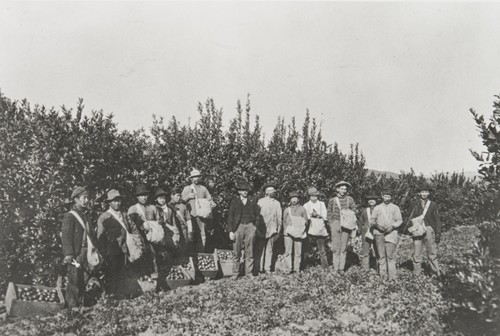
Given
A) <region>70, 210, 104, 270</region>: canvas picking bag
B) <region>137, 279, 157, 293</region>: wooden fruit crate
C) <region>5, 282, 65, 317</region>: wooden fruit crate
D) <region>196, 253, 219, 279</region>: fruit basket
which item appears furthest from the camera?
<region>196, 253, 219, 279</region>: fruit basket

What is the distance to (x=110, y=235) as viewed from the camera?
309 inches

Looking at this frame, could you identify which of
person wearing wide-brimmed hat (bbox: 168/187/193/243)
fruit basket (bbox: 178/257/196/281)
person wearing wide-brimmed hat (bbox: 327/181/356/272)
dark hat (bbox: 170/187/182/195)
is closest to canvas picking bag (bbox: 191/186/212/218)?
person wearing wide-brimmed hat (bbox: 168/187/193/243)

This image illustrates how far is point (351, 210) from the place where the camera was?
10422 millimetres

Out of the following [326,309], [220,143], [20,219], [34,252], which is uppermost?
[220,143]

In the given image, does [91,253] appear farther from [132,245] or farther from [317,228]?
[317,228]

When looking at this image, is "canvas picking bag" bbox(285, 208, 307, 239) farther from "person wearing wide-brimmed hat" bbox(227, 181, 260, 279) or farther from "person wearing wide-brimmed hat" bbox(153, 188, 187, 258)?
"person wearing wide-brimmed hat" bbox(153, 188, 187, 258)

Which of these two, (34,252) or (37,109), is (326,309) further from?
(37,109)

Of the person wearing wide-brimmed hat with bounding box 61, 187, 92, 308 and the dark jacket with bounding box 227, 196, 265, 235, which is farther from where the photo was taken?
the dark jacket with bounding box 227, 196, 265, 235

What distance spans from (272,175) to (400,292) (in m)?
5.22

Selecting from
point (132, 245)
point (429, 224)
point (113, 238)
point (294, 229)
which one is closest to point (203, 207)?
point (294, 229)

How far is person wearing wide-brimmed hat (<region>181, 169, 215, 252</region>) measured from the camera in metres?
10.1

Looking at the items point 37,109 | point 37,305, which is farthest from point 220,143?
point 37,305

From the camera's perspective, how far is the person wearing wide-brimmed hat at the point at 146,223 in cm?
846

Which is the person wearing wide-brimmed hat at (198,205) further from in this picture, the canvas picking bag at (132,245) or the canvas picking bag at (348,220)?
the canvas picking bag at (348,220)
